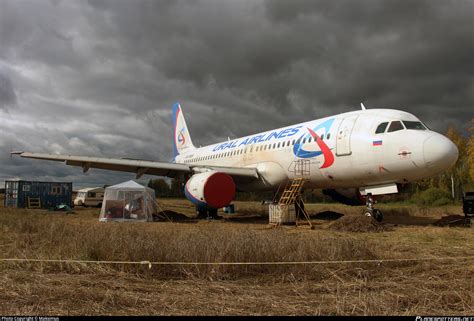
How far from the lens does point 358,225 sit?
439 inches

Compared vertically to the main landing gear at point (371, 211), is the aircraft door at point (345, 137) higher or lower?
higher

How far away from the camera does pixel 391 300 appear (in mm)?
3715

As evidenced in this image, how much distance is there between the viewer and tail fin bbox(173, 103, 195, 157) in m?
28.0

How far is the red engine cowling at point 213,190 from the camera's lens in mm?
14359

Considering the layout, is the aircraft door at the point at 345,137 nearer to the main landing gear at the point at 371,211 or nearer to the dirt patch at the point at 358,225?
the main landing gear at the point at 371,211

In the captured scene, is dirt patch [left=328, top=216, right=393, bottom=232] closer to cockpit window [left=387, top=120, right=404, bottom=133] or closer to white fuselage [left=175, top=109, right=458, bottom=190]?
white fuselage [left=175, top=109, right=458, bottom=190]

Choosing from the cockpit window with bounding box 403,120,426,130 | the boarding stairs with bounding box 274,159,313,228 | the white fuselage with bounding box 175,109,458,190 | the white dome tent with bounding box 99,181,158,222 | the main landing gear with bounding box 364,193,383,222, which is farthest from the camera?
the white dome tent with bounding box 99,181,158,222

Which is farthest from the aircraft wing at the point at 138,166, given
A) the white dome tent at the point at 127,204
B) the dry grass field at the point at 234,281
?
the dry grass field at the point at 234,281

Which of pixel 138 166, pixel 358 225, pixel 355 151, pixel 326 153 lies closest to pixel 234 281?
pixel 358 225

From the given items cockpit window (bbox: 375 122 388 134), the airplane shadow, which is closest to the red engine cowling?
the airplane shadow

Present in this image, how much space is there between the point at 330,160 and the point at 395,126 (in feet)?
7.78

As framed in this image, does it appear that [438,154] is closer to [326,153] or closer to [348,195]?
[326,153]

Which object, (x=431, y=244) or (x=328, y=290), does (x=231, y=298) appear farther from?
(x=431, y=244)

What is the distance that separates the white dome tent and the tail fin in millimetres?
11523
